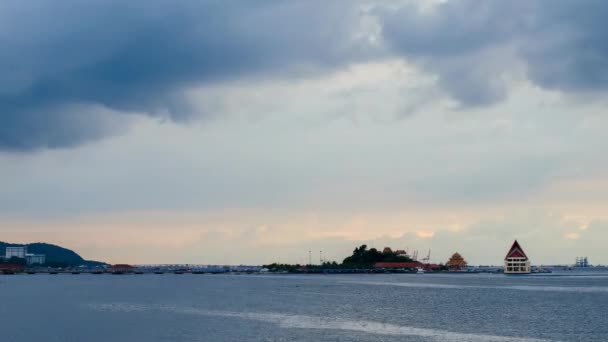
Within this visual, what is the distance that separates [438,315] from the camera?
94.2 m

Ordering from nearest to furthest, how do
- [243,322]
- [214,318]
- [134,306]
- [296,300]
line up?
1. [243,322]
2. [214,318]
3. [134,306]
4. [296,300]

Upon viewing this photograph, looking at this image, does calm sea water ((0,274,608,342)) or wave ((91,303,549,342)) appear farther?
calm sea water ((0,274,608,342))

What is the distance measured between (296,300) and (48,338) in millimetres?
58943

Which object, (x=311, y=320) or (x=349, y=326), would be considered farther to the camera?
(x=311, y=320)

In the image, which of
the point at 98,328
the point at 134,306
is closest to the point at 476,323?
the point at 98,328

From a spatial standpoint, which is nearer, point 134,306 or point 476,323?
point 476,323

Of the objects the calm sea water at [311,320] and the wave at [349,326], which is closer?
the wave at [349,326]

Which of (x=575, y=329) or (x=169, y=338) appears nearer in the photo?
(x=169, y=338)

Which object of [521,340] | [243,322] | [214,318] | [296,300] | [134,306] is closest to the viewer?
[521,340]

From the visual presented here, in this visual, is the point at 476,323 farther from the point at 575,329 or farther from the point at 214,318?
the point at 214,318

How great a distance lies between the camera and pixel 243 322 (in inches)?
3369

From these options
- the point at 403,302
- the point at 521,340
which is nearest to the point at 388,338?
the point at 521,340

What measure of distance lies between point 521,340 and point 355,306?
143ft

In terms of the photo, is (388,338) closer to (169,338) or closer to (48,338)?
(169,338)
